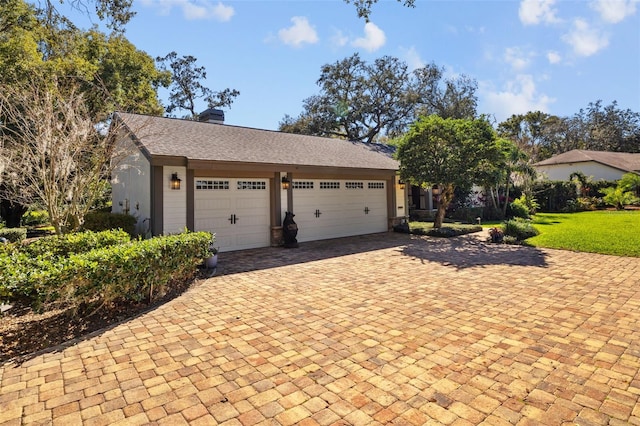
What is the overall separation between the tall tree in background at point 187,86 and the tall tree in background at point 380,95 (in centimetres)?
974

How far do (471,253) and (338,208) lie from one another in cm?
510

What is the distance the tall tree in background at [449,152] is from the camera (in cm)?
1154

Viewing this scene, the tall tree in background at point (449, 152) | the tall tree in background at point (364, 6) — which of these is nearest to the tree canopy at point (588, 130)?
the tall tree in background at point (449, 152)

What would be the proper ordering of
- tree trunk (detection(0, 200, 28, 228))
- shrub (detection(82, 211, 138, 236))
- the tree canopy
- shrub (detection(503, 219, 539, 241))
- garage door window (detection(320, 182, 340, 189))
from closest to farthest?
shrub (detection(82, 211, 138, 236)) → shrub (detection(503, 219, 539, 241)) → garage door window (detection(320, 182, 340, 189)) → tree trunk (detection(0, 200, 28, 228)) → the tree canopy

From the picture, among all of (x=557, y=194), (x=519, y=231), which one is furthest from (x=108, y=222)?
(x=557, y=194)

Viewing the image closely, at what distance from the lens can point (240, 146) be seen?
36.1 feet

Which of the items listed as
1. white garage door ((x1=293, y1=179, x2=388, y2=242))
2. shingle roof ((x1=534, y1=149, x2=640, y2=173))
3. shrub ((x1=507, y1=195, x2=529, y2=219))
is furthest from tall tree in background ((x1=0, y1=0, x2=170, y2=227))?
shingle roof ((x1=534, y1=149, x2=640, y2=173))

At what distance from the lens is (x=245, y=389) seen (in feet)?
10.0

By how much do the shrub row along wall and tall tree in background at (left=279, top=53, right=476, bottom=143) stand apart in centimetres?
2318

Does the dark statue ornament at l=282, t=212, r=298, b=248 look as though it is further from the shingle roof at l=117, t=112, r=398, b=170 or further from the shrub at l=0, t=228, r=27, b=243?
the shrub at l=0, t=228, r=27, b=243

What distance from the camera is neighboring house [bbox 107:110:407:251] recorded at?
9078 mm

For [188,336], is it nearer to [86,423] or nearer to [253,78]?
[86,423]

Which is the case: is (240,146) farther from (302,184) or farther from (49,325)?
(49,325)

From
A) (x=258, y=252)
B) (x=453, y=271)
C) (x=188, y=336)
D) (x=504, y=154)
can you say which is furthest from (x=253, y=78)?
(x=188, y=336)
